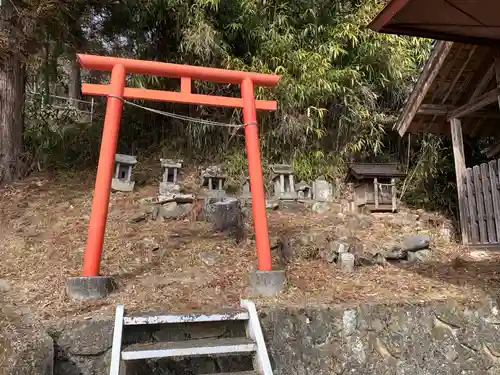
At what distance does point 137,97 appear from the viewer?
4469mm

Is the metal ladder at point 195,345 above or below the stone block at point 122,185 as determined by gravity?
below

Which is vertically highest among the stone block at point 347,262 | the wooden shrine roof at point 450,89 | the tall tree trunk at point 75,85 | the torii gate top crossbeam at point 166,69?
the tall tree trunk at point 75,85

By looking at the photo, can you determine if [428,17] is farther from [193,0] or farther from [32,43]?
[32,43]

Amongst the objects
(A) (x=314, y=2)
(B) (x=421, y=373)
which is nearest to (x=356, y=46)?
(A) (x=314, y=2)

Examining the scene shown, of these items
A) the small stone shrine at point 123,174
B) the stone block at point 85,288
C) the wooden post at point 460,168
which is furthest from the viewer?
the small stone shrine at point 123,174

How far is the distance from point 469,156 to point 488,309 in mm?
5002

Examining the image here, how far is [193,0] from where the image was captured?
7.80 metres

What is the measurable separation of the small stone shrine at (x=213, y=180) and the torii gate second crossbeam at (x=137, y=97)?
2.87 m

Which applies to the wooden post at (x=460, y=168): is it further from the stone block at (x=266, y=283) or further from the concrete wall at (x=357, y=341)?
the stone block at (x=266, y=283)

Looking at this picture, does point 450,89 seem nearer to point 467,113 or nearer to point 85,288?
point 467,113

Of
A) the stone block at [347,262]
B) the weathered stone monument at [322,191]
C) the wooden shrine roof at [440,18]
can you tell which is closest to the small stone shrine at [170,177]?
the weathered stone monument at [322,191]

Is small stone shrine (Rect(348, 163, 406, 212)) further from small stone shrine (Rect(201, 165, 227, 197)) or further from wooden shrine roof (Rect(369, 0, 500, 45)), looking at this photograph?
wooden shrine roof (Rect(369, 0, 500, 45))

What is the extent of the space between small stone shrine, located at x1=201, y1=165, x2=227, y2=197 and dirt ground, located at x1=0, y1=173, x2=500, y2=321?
1.09 m

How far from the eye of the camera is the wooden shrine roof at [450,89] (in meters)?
6.19
